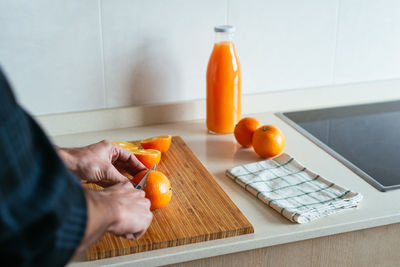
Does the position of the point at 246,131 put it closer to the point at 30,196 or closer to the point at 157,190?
the point at 157,190

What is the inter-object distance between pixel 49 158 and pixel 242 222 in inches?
20.6

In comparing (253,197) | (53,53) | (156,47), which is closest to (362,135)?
(253,197)

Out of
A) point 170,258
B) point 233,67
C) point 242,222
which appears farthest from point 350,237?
point 233,67


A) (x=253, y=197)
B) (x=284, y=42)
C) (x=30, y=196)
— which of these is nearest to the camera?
(x=30, y=196)

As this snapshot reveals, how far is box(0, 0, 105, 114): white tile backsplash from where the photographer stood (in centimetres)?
138

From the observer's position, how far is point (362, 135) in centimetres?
156

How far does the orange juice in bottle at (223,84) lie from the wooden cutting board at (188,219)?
0.26m

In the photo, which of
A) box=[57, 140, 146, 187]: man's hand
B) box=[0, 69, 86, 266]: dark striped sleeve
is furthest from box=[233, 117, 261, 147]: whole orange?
box=[0, 69, 86, 266]: dark striped sleeve

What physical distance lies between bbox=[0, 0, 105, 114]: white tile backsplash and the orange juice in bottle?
1.10ft

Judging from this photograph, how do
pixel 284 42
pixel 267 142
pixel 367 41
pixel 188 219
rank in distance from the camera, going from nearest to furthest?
pixel 188 219
pixel 267 142
pixel 284 42
pixel 367 41

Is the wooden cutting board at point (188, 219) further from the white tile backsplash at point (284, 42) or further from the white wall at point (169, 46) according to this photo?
the white tile backsplash at point (284, 42)

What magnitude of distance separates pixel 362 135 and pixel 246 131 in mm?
409

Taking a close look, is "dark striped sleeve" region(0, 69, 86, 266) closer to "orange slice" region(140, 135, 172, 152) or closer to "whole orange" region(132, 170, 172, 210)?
"whole orange" region(132, 170, 172, 210)

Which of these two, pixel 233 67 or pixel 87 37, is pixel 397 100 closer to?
pixel 233 67
